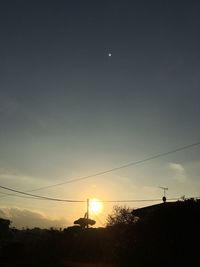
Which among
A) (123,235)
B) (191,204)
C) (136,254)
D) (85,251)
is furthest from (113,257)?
(85,251)

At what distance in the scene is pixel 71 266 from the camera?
3005 cm

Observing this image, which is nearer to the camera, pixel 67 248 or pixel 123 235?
pixel 123 235

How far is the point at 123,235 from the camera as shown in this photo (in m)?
25.4

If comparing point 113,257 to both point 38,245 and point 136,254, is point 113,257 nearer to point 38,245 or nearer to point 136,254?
point 136,254

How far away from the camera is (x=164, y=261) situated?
2102 cm

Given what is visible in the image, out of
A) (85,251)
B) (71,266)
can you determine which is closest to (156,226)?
(71,266)

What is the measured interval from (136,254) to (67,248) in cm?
1846

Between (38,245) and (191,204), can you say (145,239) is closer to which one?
(191,204)

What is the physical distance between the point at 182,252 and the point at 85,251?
20.3m

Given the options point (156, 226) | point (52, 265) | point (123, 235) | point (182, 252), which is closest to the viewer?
point (182, 252)

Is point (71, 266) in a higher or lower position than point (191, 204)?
lower

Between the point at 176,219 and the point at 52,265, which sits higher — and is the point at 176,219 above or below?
above

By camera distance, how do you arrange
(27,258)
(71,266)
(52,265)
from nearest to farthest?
(71,266)
(52,265)
(27,258)

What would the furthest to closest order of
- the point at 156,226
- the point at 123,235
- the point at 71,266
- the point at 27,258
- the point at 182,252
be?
the point at 27,258 → the point at 71,266 → the point at 123,235 → the point at 156,226 → the point at 182,252
